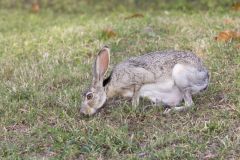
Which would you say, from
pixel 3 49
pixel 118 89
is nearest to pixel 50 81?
pixel 118 89

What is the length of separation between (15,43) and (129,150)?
417 centimetres

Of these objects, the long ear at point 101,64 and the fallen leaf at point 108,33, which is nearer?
the long ear at point 101,64

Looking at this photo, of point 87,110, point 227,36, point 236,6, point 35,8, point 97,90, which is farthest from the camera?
point 35,8

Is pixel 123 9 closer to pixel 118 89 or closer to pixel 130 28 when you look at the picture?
pixel 130 28

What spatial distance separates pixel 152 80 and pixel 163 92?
17 centimetres

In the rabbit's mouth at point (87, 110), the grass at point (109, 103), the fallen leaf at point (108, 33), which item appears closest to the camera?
the grass at point (109, 103)

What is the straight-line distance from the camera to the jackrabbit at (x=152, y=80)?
19.9ft

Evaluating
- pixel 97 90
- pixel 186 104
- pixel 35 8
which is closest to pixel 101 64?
pixel 97 90

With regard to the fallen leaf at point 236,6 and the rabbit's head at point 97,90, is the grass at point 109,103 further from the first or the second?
the fallen leaf at point 236,6

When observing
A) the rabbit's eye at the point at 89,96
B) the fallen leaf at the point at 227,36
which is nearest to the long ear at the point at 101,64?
the rabbit's eye at the point at 89,96

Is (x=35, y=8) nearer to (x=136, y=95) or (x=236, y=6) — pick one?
(x=236, y=6)

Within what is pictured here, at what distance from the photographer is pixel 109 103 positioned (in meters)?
6.35

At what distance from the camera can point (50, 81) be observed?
7113 mm

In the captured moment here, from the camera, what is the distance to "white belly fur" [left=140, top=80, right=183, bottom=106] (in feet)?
20.4
